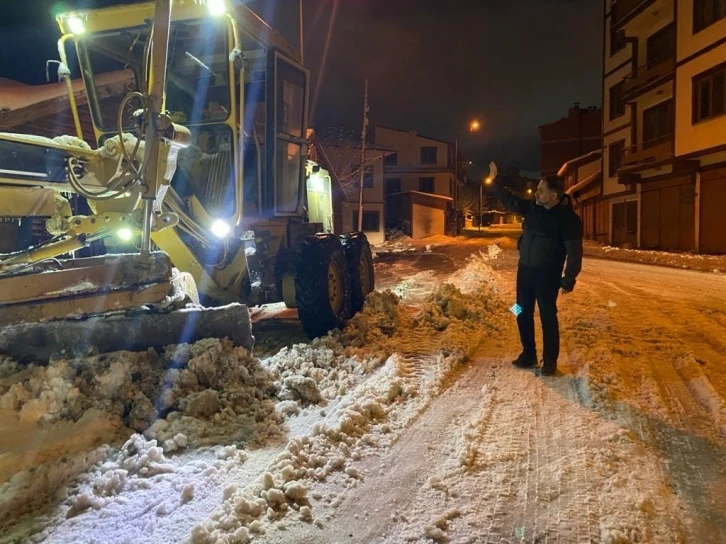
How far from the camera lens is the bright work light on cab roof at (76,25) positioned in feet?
18.3

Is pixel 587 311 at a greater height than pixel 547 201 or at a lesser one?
lesser

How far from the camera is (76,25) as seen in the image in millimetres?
5594

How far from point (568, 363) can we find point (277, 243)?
377cm

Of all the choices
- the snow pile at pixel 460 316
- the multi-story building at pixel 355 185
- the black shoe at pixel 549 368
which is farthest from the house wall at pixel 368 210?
the black shoe at pixel 549 368

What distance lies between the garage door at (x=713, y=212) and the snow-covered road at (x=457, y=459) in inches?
616

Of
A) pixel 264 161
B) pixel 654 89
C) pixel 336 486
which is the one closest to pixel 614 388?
pixel 336 486

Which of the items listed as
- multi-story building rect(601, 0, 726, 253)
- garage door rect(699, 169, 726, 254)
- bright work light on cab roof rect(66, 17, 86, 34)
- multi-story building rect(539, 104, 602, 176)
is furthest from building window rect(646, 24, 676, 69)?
bright work light on cab roof rect(66, 17, 86, 34)

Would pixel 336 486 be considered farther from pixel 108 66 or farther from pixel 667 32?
pixel 667 32

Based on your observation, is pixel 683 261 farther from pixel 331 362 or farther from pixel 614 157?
pixel 331 362

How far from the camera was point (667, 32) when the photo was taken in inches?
896

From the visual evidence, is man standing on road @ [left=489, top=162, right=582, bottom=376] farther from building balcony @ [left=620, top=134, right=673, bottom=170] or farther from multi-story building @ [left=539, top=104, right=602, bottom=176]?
multi-story building @ [left=539, top=104, right=602, bottom=176]

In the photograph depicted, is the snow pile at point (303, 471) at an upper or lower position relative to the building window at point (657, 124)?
lower

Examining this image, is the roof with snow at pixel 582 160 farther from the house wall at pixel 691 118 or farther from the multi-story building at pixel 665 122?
the house wall at pixel 691 118

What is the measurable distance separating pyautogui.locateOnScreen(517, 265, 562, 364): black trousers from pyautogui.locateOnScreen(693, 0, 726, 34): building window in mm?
17930
